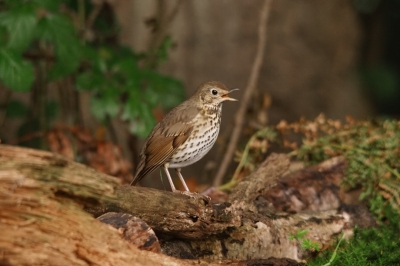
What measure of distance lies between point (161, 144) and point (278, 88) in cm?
336

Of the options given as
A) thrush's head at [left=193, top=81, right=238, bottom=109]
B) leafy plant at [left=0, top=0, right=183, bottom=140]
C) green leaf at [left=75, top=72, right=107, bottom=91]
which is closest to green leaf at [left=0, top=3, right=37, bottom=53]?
leafy plant at [left=0, top=0, right=183, bottom=140]

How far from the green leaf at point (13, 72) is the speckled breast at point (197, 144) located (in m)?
1.06

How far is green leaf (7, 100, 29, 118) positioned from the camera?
504cm

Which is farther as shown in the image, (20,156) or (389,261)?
(389,261)

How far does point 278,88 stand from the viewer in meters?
6.65

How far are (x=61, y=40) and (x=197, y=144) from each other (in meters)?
1.17

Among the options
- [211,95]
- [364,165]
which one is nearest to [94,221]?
[211,95]

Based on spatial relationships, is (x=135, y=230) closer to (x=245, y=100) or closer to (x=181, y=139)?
(x=181, y=139)

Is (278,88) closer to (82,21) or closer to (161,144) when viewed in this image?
(82,21)

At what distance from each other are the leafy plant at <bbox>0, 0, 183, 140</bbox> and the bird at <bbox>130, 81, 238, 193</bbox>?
49 centimetres

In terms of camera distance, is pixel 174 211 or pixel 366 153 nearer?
pixel 174 211

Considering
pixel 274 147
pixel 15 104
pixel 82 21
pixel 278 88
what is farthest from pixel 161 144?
pixel 278 88

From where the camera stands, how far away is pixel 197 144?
11.8 ft

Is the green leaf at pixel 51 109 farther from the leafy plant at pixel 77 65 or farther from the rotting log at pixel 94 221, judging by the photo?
the rotting log at pixel 94 221
